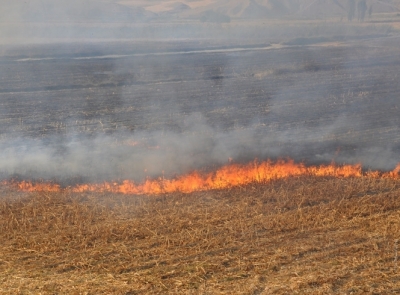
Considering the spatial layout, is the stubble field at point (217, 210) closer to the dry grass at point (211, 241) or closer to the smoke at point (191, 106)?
the dry grass at point (211, 241)

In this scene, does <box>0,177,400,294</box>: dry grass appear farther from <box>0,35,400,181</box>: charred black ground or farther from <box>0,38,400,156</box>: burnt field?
<box>0,38,400,156</box>: burnt field

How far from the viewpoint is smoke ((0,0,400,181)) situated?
58.1 ft

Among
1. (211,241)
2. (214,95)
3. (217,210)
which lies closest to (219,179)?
(217,210)

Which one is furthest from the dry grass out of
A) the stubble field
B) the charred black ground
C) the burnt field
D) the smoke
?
the burnt field

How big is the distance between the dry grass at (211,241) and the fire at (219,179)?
767 mm

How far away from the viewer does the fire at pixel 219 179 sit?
1476 cm

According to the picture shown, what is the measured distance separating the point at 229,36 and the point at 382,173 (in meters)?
61.2

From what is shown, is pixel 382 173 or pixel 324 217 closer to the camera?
pixel 324 217

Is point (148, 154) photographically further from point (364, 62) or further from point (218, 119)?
point (364, 62)

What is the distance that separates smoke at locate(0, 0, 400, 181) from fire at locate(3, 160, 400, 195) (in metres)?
0.65

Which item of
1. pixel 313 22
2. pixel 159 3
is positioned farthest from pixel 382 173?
pixel 159 3

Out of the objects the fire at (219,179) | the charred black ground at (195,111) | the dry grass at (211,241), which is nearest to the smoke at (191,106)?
the charred black ground at (195,111)

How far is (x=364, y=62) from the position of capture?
44.6m

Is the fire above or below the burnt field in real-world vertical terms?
below
